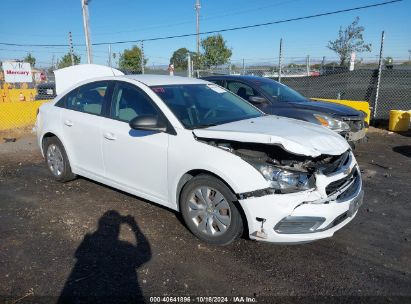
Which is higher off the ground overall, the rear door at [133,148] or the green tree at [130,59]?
the green tree at [130,59]

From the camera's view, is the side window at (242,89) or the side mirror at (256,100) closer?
the side mirror at (256,100)

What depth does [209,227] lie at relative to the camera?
136 inches

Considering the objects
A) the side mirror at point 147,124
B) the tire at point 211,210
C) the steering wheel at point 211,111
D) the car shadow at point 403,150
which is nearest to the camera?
the tire at point 211,210

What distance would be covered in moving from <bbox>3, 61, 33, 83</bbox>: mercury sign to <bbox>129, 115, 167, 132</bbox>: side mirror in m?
10.5

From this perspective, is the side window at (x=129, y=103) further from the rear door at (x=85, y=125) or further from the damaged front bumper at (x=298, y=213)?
the damaged front bumper at (x=298, y=213)

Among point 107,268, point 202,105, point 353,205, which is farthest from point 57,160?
point 353,205

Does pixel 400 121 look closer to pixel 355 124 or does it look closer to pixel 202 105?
pixel 355 124

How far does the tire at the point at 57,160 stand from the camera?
16.6 feet

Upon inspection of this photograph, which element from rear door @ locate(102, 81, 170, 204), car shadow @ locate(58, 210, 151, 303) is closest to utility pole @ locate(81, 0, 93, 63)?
rear door @ locate(102, 81, 170, 204)

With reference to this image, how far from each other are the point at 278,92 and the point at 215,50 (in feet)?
92.4

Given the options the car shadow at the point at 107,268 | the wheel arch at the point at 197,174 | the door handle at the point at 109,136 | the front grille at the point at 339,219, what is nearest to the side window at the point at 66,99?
the door handle at the point at 109,136

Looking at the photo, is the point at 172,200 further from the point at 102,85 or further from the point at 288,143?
the point at 102,85

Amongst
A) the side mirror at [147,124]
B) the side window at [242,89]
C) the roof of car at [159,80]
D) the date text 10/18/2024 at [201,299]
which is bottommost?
the date text 10/18/2024 at [201,299]

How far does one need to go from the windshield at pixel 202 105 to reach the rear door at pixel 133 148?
9.2 inches
